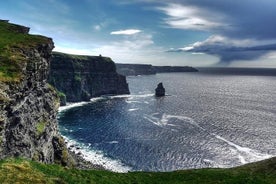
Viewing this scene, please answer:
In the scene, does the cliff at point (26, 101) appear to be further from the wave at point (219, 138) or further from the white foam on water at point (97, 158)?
the wave at point (219, 138)

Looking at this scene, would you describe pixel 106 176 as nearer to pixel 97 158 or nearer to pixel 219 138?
pixel 97 158

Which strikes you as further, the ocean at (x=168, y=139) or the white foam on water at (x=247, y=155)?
the white foam on water at (x=247, y=155)

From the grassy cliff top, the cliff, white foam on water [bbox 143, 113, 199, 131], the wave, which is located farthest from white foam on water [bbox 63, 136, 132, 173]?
the grassy cliff top

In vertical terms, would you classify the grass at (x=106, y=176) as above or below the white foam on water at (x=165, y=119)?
above

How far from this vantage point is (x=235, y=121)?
585 feet

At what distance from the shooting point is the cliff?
60125mm

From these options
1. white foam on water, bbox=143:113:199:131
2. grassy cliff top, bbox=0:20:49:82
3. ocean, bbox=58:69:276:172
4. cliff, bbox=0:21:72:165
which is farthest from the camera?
white foam on water, bbox=143:113:199:131

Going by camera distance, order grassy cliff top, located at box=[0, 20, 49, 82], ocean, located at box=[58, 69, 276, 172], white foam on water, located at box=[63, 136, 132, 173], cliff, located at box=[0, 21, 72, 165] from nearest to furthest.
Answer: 1. cliff, located at box=[0, 21, 72, 165]
2. grassy cliff top, located at box=[0, 20, 49, 82]
3. white foam on water, located at box=[63, 136, 132, 173]
4. ocean, located at box=[58, 69, 276, 172]

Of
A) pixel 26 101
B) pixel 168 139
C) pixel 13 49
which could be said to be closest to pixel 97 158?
pixel 168 139

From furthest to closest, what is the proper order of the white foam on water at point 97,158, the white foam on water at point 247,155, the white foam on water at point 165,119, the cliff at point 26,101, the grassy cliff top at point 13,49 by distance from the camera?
the white foam on water at point 165,119
the white foam on water at point 247,155
the white foam on water at point 97,158
the grassy cliff top at point 13,49
the cliff at point 26,101

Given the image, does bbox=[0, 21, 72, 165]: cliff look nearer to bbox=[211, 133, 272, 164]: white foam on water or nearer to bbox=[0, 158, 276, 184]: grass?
bbox=[0, 158, 276, 184]: grass

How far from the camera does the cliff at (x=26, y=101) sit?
197 ft

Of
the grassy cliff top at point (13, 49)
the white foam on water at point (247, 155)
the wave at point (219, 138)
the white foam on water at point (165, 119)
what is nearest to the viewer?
the grassy cliff top at point (13, 49)

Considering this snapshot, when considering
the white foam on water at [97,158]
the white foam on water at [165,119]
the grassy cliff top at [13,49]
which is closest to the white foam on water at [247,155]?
the white foam on water at [165,119]
